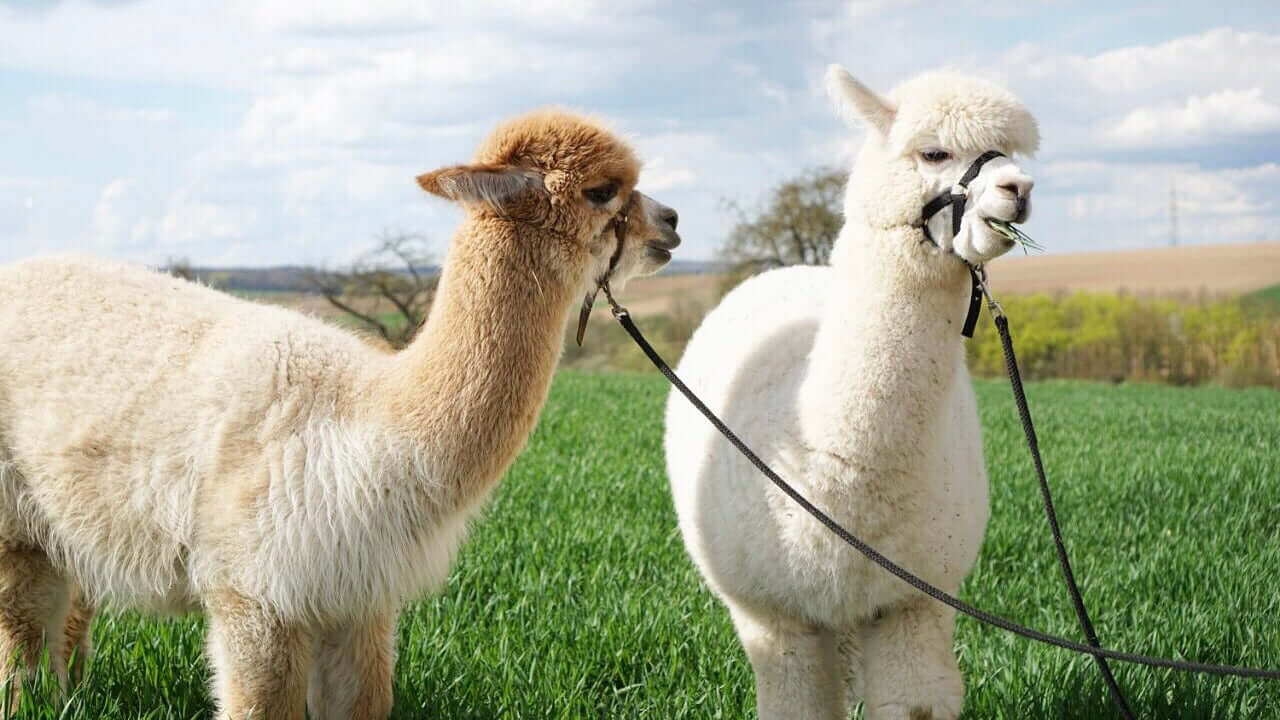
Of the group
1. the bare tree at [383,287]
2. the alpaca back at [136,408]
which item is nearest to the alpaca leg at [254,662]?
the alpaca back at [136,408]

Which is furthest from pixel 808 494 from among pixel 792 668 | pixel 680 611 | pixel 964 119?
pixel 680 611

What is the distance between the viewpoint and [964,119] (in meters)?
3.05

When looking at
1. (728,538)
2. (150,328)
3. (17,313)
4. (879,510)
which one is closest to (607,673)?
(728,538)

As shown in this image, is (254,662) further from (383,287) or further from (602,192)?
(383,287)

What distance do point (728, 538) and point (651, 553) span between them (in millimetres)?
2699

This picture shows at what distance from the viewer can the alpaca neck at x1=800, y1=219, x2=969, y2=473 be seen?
314 cm

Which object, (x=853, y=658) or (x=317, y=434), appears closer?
(x=317, y=434)

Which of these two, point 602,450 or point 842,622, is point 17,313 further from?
point 602,450

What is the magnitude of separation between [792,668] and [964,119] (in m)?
1.79

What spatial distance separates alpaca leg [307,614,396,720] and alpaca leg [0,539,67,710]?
95 centimetres

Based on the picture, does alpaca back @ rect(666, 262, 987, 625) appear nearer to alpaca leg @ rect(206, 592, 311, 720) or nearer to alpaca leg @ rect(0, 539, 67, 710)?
alpaca leg @ rect(206, 592, 311, 720)

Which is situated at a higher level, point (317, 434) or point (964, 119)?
point (964, 119)

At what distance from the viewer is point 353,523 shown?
3.00 m

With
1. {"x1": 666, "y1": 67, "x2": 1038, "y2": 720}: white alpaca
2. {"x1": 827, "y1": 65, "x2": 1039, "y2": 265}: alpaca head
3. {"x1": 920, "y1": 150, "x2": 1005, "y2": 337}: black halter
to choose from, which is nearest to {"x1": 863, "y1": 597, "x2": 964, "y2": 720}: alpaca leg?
{"x1": 666, "y1": 67, "x2": 1038, "y2": 720}: white alpaca
